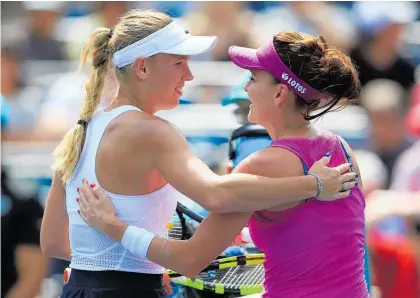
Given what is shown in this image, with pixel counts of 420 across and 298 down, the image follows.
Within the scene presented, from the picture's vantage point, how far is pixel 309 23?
18.0ft

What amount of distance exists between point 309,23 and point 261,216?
135 inches

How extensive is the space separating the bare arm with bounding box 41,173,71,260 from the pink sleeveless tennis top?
63cm

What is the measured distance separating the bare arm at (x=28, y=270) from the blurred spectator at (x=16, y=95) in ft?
2.44

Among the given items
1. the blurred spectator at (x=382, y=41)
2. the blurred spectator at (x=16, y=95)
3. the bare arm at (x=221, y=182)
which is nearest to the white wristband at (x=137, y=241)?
the bare arm at (x=221, y=182)

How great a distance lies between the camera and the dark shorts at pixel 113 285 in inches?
90.7

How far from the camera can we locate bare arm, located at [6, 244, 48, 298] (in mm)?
4887

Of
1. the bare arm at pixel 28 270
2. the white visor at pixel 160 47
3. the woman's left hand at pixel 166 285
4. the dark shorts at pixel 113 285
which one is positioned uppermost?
the white visor at pixel 160 47

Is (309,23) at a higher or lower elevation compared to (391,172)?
higher

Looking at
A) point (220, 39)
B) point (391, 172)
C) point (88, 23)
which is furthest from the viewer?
point (88, 23)

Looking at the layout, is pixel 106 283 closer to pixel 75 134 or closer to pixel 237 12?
pixel 75 134

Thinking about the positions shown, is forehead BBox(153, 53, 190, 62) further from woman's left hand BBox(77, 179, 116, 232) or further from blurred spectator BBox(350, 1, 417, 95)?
blurred spectator BBox(350, 1, 417, 95)

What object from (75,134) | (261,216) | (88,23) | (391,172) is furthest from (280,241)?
(88,23)

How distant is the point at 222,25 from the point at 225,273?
2565 mm

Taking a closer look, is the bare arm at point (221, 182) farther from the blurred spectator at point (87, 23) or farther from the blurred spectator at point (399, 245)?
the blurred spectator at point (87, 23)
